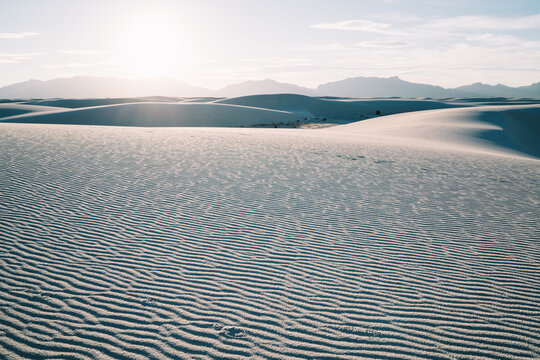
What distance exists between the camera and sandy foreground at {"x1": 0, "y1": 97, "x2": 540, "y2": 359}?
3.77m

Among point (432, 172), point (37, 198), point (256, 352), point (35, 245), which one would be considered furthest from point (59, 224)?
point (432, 172)

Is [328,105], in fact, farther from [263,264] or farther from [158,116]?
[263,264]

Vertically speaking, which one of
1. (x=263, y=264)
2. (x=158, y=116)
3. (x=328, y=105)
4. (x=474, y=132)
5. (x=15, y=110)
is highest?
(x=328, y=105)

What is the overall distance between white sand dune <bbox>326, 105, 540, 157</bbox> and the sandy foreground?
842 centimetres

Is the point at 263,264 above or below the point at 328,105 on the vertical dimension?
below

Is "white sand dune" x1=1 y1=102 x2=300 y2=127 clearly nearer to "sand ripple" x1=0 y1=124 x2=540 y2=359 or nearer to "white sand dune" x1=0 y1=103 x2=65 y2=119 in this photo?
"white sand dune" x1=0 y1=103 x2=65 y2=119

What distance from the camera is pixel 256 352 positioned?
3.58 metres

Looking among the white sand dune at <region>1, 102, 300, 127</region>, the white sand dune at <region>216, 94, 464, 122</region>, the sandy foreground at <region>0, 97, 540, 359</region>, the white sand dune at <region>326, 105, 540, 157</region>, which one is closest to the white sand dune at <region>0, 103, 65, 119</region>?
the white sand dune at <region>1, 102, 300, 127</region>

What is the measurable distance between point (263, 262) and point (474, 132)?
2245cm

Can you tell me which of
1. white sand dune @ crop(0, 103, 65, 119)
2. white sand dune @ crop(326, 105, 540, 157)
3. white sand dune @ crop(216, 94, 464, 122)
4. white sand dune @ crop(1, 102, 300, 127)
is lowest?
white sand dune @ crop(326, 105, 540, 157)

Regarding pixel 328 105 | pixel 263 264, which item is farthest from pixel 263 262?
pixel 328 105

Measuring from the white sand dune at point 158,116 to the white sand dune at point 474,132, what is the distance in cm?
1748

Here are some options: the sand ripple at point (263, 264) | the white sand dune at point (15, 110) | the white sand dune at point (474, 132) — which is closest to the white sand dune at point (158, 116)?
→ the white sand dune at point (15, 110)

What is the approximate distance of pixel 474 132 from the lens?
76.0ft
